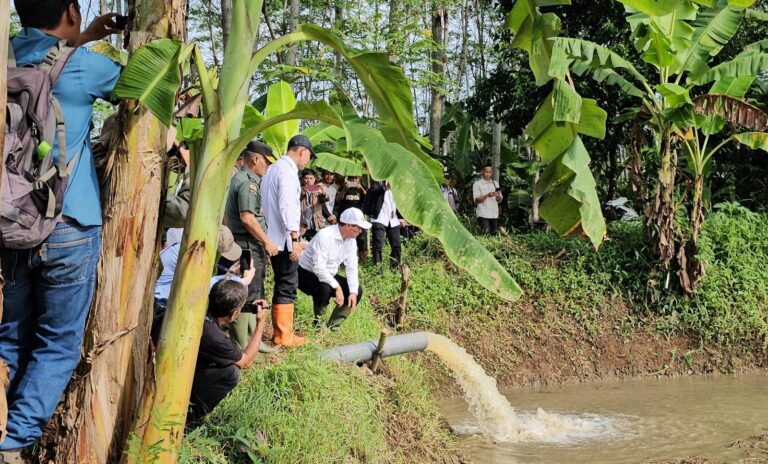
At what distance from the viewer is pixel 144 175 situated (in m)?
3.33

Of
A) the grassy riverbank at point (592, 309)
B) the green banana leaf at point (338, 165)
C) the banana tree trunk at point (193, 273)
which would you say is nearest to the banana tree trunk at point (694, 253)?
the grassy riverbank at point (592, 309)

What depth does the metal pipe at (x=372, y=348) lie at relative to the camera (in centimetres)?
619

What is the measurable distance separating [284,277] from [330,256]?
71cm

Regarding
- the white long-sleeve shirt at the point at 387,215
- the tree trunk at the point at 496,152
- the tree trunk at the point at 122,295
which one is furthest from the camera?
the tree trunk at the point at 496,152

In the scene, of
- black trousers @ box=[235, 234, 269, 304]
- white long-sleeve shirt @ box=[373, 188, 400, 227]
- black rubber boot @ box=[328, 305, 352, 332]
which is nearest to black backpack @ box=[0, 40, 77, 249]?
black trousers @ box=[235, 234, 269, 304]

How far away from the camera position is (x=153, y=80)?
304 centimetres

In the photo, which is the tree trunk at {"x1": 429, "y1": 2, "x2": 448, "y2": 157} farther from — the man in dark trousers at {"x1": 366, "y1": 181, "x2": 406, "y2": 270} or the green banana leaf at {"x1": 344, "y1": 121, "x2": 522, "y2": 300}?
the green banana leaf at {"x1": 344, "y1": 121, "x2": 522, "y2": 300}

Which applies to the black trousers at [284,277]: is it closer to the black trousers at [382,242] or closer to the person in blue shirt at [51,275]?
the person in blue shirt at [51,275]

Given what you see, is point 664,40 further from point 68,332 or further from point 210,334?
point 68,332

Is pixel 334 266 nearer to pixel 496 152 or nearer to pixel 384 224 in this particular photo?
pixel 384 224

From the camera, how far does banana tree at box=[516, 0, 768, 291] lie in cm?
929

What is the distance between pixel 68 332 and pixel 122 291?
11.1 inches

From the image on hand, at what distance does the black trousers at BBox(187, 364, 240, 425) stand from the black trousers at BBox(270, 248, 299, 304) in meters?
1.90

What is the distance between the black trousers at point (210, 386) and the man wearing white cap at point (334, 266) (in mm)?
2576
